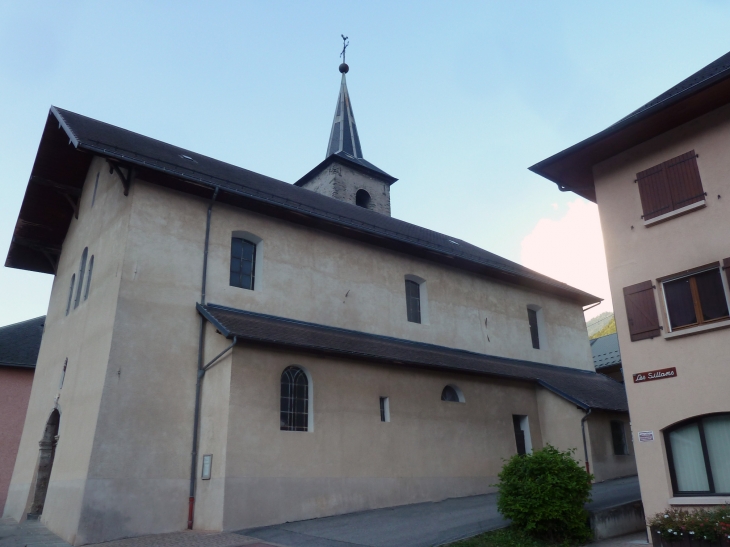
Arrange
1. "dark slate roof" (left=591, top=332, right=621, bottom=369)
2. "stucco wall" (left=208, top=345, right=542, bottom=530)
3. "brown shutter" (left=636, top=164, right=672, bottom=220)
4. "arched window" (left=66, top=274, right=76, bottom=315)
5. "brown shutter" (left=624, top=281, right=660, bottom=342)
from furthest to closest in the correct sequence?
"dark slate roof" (left=591, top=332, right=621, bottom=369) < "arched window" (left=66, top=274, right=76, bottom=315) < "stucco wall" (left=208, top=345, right=542, bottom=530) < "brown shutter" (left=636, top=164, right=672, bottom=220) < "brown shutter" (left=624, top=281, right=660, bottom=342)

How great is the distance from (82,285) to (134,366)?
185 inches

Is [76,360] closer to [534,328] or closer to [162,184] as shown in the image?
[162,184]

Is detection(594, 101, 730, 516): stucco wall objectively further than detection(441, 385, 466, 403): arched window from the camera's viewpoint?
No

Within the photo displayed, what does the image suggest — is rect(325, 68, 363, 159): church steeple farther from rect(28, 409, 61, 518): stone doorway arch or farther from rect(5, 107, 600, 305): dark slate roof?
rect(28, 409, 61, 518): stone doorway arch

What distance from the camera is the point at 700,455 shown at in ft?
33.7

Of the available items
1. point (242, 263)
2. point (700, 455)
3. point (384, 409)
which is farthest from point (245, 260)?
point (700, 455)

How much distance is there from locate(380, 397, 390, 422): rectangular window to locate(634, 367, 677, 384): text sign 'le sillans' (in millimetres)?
6113

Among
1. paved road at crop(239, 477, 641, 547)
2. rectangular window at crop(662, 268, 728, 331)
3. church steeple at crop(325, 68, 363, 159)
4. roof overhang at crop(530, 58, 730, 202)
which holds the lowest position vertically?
paved road at crop(239, 477, 641, 547)

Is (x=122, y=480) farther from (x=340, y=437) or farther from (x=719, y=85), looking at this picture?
(x=719, y=85)

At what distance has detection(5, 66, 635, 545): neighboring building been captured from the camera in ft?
42.1

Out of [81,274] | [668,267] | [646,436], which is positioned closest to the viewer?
[646,436]

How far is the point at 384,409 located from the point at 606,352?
1916 cm

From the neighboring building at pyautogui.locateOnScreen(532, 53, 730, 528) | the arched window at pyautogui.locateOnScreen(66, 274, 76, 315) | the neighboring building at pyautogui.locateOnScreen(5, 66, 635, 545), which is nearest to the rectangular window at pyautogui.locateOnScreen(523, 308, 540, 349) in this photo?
the neighboring building at pyautogui.locateOnScreen(5, 66, 635, 545)

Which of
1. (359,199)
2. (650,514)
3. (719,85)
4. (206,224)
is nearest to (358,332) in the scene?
Answer: (206,224)
